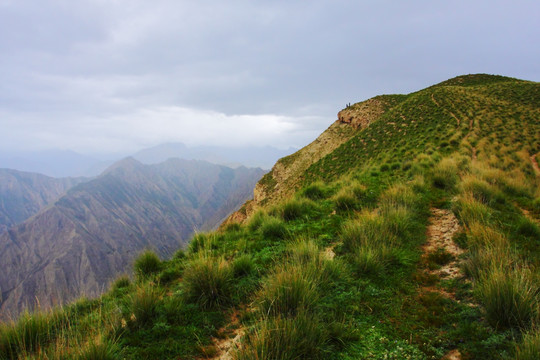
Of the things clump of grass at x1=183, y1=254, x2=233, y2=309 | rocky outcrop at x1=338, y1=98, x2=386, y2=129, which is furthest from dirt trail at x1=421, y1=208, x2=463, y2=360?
rocky outcrop at x1=338, y1=98, x2=386, y2=129

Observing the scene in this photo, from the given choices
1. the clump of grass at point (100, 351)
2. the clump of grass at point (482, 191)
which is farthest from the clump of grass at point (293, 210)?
the clump of grass at point (100, 351)

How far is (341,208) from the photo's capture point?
868cm

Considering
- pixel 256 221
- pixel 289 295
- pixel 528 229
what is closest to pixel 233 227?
pixel 256 221

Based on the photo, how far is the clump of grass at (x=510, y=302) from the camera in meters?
3.01

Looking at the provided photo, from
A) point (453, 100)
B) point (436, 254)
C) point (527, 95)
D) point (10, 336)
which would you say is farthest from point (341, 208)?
point (527, 95)

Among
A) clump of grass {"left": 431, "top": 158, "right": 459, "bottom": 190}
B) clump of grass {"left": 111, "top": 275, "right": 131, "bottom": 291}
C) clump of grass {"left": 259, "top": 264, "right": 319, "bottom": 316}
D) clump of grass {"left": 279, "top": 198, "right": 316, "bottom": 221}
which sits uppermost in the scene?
clump of grass {"left": 431, "top": 158, "right": 459, "bottom": 190}

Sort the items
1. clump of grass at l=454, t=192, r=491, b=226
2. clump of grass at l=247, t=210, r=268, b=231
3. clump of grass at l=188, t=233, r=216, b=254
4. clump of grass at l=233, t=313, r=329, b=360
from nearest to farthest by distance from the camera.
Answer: clump of grass at l=233, t=313, r=329, b=360, clump of grass at l=454, t=192, r=491, b=226, clump of grass at l=188, t=233, r=216, b=254, clump of grass at l=247, t=210, r=268, b=231

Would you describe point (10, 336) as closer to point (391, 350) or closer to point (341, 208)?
point (391, 350)

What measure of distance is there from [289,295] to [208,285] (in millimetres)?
1779

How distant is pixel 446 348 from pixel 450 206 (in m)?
5.57

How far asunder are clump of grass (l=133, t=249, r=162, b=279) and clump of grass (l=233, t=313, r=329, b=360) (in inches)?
181

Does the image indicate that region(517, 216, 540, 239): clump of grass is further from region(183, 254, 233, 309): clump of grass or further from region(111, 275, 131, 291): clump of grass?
region(111, 275, 131, 291): clump of grass

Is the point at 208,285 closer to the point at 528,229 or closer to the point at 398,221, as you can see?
the point at 398,221

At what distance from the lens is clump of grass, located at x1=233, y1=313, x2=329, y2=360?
2682mm
